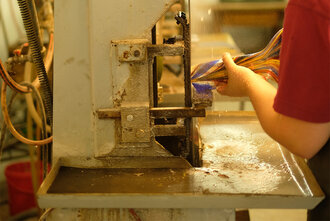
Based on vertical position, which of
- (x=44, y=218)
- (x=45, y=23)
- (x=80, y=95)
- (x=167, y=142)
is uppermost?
(x=45, y=23)

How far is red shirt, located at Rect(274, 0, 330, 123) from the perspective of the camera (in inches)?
27.9

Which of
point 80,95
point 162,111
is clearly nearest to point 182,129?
point 162,111

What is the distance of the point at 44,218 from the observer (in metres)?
0.94

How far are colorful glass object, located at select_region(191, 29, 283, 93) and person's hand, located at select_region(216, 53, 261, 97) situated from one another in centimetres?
4

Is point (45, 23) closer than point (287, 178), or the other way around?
point (287, 178)

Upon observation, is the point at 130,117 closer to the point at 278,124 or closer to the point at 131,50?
the point at 131,50

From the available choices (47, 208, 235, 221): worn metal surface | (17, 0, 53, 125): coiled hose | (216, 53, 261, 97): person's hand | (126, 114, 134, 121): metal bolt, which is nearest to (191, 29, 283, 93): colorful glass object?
(216, 53, 261, 97): person's hand

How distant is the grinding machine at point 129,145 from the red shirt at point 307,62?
0.24 m

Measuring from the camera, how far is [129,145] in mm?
985

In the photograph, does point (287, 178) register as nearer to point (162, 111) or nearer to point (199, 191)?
point (199, 191)

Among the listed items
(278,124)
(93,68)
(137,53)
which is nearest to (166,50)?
(137,53)

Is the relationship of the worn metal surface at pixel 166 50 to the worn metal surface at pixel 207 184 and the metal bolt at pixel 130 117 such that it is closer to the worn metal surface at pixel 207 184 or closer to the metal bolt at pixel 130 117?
the metal bolt at pixel 130 117

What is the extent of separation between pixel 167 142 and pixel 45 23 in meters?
1.06

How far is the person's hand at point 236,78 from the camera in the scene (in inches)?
37.5
